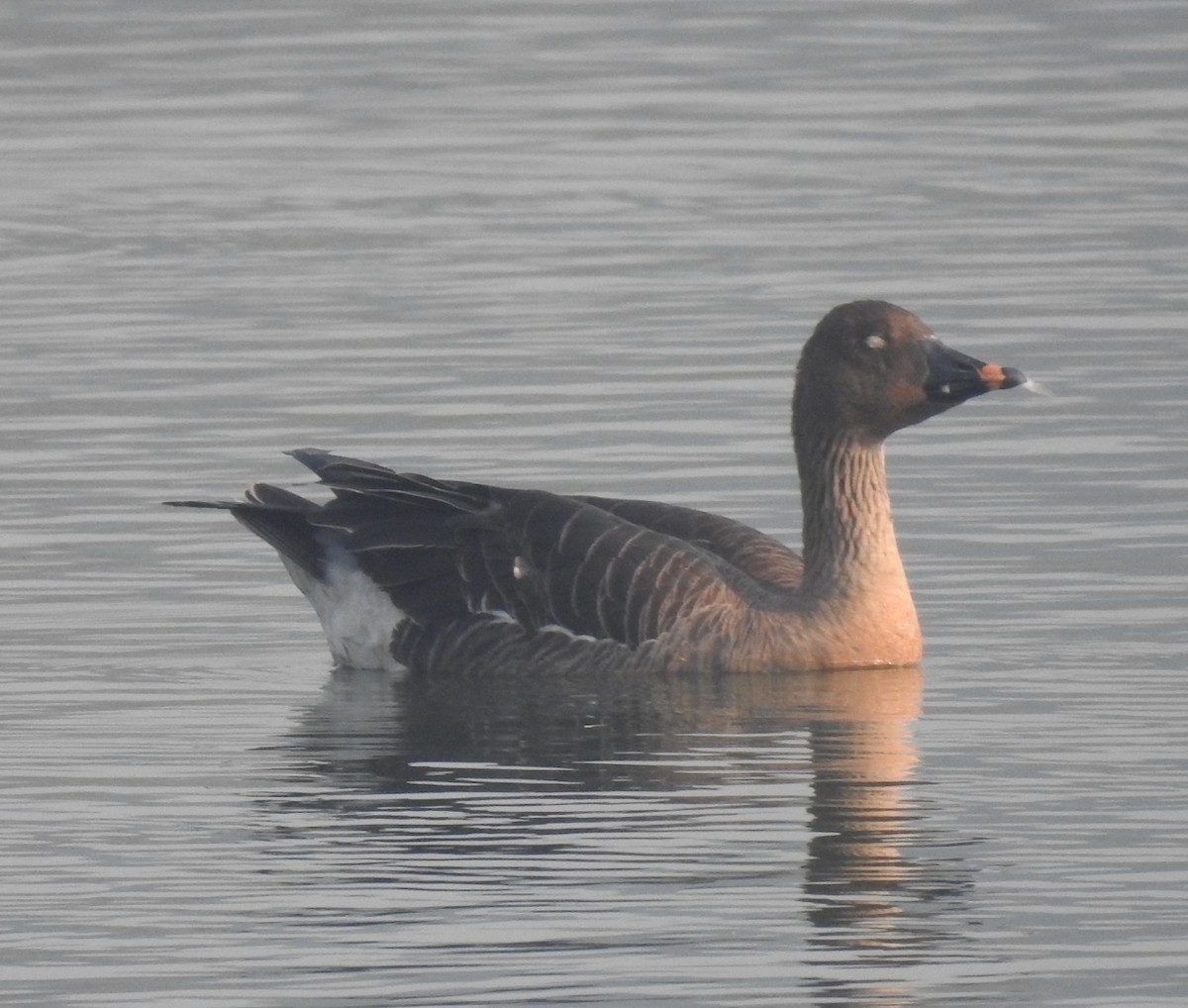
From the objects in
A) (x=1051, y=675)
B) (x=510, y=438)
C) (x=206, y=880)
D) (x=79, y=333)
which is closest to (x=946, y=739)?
(x=1051, y=675)

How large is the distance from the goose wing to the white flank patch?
0.20 feet

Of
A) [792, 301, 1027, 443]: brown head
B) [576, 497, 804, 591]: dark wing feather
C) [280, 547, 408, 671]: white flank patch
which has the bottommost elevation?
[280, 547, 408, 671]: white flank patch

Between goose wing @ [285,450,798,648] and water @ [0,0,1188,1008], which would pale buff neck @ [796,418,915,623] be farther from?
water @ [0,0,1188,1008]

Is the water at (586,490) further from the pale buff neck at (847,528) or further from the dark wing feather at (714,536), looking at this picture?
the dark wing feather at (714,536)

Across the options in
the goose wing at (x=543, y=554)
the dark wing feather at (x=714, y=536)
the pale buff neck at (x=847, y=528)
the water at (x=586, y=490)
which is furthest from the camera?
the dark wing feather at (x=714, y=536)

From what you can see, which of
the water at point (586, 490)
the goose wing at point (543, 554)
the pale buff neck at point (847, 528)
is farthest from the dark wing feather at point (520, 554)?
the water at point (586, 490)

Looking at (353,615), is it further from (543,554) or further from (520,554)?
(543,554)

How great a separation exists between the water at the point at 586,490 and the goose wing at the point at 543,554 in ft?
1.15

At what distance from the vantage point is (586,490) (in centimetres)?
1625

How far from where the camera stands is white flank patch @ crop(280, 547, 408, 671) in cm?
1327

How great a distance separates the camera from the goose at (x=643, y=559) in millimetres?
12852

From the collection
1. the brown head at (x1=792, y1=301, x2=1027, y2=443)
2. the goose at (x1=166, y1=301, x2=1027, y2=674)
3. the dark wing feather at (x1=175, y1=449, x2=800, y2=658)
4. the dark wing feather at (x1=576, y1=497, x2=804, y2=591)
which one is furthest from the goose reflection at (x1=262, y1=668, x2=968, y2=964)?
the brown head at (x1=792, y1=301, x2=1027, y2=443)

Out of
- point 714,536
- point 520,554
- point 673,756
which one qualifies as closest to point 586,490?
point 714,536

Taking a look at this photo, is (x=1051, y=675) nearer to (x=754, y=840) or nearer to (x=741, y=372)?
(x=754, y=840)
